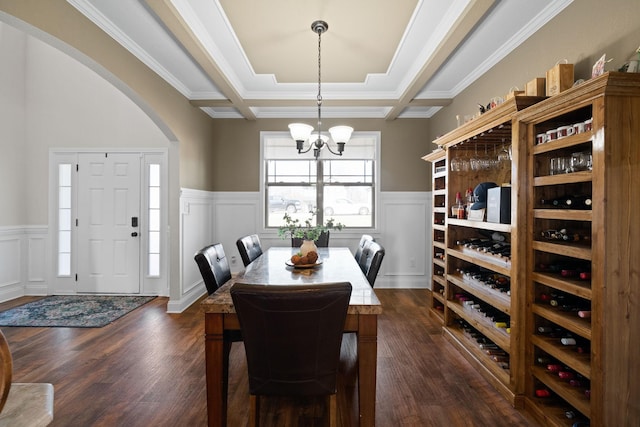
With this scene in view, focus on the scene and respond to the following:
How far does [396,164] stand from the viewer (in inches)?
197

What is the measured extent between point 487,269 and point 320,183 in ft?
9.17

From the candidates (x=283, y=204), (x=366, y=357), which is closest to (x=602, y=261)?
(x=366, y=357)

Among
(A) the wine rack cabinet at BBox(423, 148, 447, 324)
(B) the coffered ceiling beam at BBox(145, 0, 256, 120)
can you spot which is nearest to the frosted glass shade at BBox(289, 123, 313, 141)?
(B) the coffered ceiling beam at BBox(145, 0, 256, 120)

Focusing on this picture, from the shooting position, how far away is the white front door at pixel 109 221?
4484mm

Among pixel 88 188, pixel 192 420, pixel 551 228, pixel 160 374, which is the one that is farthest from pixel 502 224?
pixel 88 188

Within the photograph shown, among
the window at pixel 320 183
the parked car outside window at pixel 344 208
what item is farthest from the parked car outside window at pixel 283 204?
the parked car outside window at pixel 344 208

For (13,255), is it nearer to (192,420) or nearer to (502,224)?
(192,420)

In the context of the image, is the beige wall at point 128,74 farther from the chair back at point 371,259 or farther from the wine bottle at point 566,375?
the wine bottle at point 566,375

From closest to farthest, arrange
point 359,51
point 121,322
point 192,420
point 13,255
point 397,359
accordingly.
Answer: point 192,420 → point 397,359 → point 359,51 → point 121,322 → point 13,255

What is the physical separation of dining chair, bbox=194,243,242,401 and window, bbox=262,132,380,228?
2579 mm

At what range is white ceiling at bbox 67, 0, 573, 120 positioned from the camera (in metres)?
2.37

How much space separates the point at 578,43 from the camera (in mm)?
2117

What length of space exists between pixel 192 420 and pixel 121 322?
6.98 ft

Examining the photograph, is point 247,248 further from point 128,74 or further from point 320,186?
point 320,186
